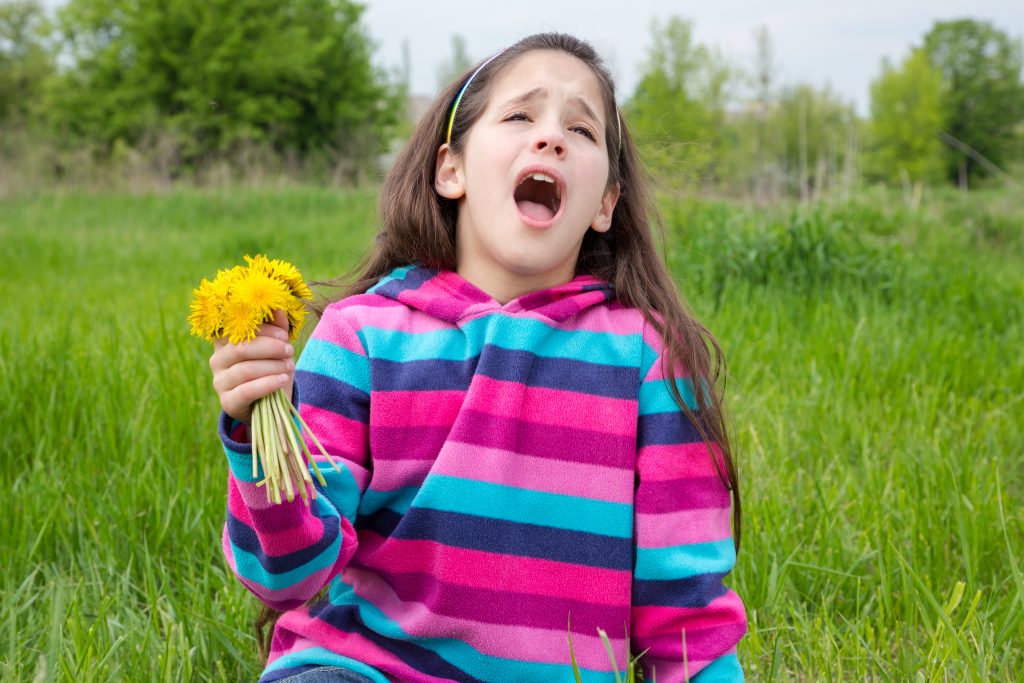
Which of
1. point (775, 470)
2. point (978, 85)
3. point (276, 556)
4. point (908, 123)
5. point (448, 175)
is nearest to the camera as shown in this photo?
point (276, 556)

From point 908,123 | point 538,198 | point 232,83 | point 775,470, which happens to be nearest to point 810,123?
point 908,123

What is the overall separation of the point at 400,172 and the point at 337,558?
772mm

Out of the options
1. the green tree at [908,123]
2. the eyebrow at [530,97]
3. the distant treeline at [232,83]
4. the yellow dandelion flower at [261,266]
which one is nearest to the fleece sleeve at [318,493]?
the yellow dandelion flower at [261,266]

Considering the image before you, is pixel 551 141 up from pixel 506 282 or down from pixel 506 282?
up

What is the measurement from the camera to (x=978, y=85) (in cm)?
4088

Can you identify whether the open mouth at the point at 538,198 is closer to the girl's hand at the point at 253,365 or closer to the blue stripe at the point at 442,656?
the girl's hand at the point at 253,365

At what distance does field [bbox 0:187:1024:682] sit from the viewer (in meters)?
1.58

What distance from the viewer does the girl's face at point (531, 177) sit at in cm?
140

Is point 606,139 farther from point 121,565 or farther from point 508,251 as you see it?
point 121,565

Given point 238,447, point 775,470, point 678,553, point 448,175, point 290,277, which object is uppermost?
point 448,175

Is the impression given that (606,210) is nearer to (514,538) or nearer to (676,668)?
(514,538)

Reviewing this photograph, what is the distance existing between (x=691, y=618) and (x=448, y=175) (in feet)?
2.75

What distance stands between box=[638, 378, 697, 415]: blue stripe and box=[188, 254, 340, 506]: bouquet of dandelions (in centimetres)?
57

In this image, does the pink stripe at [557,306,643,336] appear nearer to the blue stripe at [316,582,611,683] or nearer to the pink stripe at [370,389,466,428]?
the pink stripe at [370,389,466,428]
